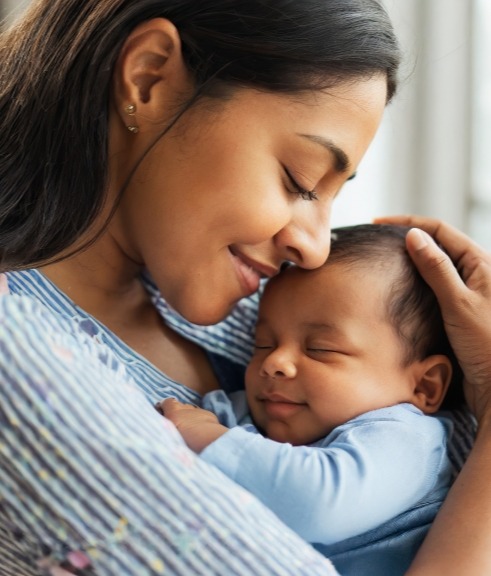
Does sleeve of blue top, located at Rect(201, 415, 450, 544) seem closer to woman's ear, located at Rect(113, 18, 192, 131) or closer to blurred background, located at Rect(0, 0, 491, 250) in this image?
woman's ear, located at Rect(113, 18, 192, 131)

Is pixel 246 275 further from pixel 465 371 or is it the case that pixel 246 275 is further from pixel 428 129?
pixel 428 129

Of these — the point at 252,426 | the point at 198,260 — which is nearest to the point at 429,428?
the point at 252,426

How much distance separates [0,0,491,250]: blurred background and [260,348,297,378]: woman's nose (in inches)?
39.2

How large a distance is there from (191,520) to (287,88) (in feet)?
1.91

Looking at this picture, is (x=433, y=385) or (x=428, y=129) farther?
(x=428, y=129)

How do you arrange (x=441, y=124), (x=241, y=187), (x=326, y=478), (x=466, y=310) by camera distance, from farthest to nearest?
(x=441, y=124) < (x=466, y=310) < (x=241, y=187) < (x=326, y=478)

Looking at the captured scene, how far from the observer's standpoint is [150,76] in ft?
4.17

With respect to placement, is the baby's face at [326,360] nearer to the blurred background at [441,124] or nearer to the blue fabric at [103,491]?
the blue fabric at [103,491]

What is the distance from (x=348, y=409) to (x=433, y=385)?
169 mm

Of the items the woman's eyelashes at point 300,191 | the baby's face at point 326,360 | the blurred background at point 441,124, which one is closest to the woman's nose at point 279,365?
the baby's face at point 326,360

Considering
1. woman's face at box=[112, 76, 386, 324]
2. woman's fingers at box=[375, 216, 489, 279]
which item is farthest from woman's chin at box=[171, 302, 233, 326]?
woman's fingers at box=[375, 216, 489, 279]

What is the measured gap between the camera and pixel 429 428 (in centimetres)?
127

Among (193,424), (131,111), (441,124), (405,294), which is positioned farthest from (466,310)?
(441,124)

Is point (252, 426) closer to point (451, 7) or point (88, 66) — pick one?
point (88, 66)
